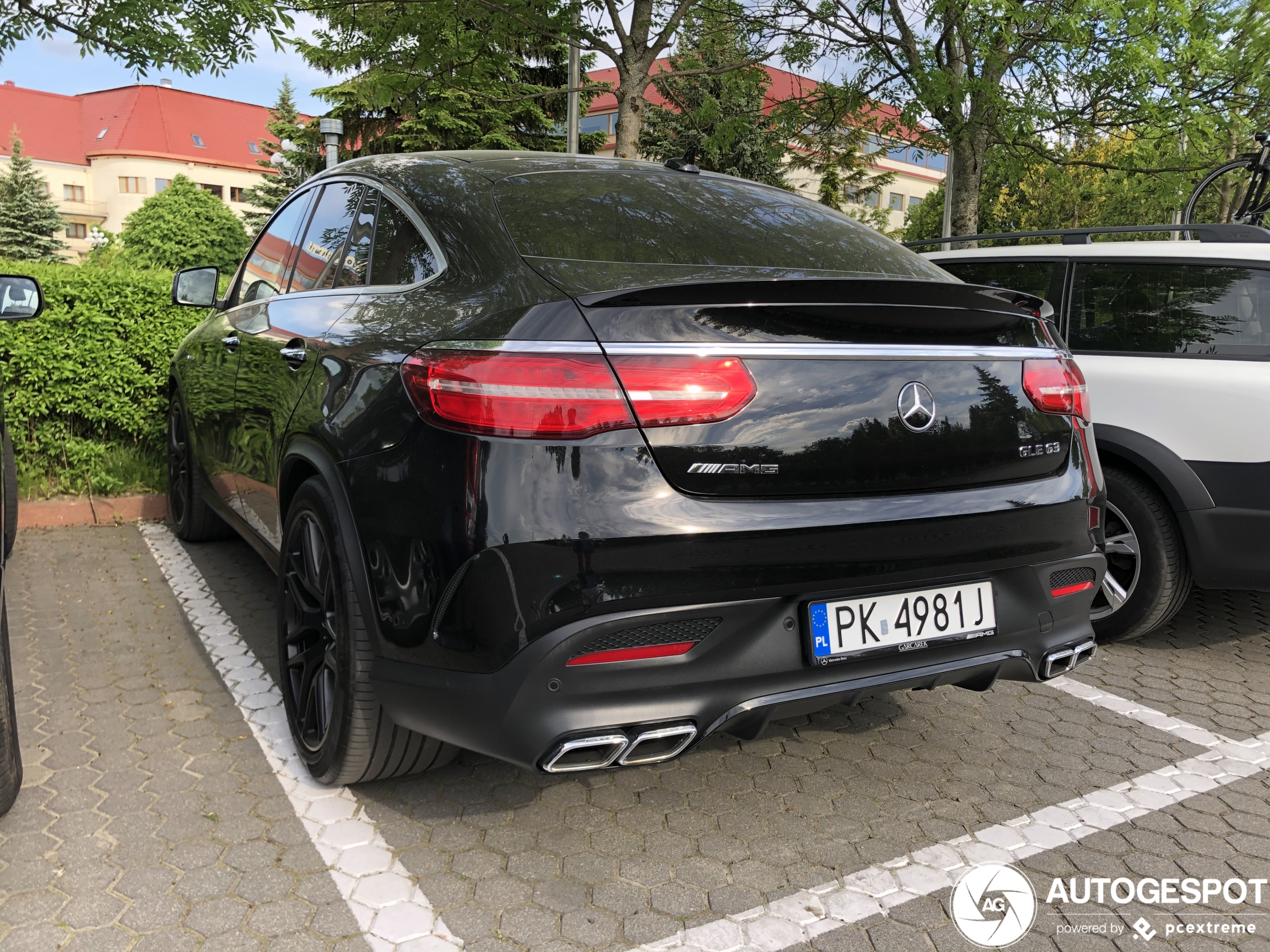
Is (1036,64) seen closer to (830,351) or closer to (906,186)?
(830,351)

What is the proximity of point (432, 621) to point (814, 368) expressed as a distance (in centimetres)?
101

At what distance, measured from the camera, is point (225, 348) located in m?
4.34

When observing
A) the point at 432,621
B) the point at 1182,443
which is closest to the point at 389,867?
the point at 432,621

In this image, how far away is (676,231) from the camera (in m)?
2.89

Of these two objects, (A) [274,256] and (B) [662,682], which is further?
(A) [274,256]

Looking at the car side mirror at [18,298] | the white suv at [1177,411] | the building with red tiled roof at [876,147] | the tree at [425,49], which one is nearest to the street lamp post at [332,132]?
the building with red tiled roof at [876,147]

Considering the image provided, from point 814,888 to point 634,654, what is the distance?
0.84m

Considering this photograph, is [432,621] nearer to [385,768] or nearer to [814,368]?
[385,768]

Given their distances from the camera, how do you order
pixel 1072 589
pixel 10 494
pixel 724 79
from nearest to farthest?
pixel 1072 589 < pixel 10 494 < pixel 724 79

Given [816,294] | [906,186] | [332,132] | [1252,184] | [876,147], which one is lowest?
[816,294]

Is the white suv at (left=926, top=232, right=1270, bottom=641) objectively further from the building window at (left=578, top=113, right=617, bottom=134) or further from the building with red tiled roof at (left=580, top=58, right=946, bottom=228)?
A: the building window at (left=578, top=113, right=617, bottom=134)

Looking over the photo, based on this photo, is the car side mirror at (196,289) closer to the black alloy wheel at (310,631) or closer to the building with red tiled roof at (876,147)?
the black alloy wheel at (310,631)

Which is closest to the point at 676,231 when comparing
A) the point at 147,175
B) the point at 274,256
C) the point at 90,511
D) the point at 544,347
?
the point at 544,347

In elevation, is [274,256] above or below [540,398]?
above
